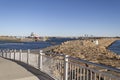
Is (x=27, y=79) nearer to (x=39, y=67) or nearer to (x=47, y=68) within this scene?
(x=47, y=68)

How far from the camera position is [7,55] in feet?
79.0

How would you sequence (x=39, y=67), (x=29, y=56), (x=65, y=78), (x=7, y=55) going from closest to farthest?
(x=65, y=78), (x=39, y=67), (x=29, y=56), (x=7, y=55)

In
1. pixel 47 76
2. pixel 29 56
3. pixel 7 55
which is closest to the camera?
pixel 47 76

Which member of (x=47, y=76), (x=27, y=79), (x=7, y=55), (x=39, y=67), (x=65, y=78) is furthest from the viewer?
(x=7, y=55)

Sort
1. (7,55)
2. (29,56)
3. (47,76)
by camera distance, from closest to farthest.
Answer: (47,76) < (29,56) < (7,55)

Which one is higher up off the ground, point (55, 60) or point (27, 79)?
point (55, 60)

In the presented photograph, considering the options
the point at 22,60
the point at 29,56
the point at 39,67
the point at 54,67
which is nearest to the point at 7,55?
the point at 22,60

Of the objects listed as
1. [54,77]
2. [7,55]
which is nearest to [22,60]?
[7,55]

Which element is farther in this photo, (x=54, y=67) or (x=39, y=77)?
(x=54, y=67)

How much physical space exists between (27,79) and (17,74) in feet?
4.23

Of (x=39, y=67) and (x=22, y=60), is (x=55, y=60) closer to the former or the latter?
(x=39, y=67)

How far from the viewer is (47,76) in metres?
11.7

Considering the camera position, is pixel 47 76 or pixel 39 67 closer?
pixel 47 76

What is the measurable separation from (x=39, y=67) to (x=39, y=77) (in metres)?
2.37
